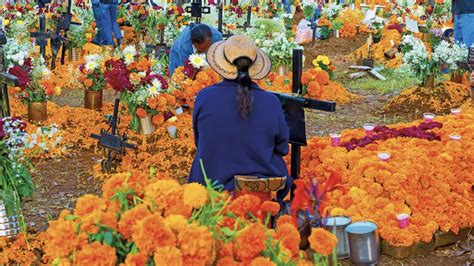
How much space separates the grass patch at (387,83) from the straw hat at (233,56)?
7.75 meters

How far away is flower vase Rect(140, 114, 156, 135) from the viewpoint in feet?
24.8

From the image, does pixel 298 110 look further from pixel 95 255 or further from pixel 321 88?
pixel 321 88

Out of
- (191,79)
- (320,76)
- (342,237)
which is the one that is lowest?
(342,237)

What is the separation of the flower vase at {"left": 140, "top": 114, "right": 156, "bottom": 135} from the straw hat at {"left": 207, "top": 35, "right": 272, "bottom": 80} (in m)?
3.25

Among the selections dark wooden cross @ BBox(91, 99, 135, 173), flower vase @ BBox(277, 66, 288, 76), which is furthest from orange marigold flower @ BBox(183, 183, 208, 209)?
flower vase @ BBox(277, 66, 288, 76)

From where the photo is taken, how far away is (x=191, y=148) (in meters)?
→ 7.09

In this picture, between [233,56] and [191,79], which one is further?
[191,79]

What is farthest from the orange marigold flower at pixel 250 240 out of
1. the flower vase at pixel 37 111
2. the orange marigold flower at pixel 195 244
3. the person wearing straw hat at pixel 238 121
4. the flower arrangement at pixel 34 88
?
the flower vase at pixel 37 111

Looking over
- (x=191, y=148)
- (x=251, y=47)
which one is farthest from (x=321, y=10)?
(x=251, y=47)

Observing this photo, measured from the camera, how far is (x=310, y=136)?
27.9ft

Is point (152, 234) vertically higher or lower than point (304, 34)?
higher

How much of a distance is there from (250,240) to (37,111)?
6.13m

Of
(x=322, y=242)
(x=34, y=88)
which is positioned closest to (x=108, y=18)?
(x=34, y=88)

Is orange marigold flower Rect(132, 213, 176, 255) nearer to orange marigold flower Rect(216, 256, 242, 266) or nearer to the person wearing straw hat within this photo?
orange marigold flower Rect(216, 256, 242, 266)
